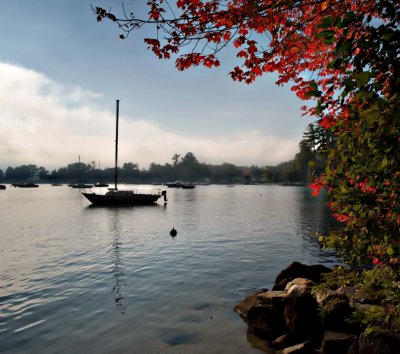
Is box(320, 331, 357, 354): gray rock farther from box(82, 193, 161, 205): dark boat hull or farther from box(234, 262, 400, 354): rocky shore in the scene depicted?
box(82, 193, 161, 205): dark boat hull

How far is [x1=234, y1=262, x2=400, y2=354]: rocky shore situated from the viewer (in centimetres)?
739

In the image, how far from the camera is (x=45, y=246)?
74.5ft

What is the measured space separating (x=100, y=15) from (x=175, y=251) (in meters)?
16.5

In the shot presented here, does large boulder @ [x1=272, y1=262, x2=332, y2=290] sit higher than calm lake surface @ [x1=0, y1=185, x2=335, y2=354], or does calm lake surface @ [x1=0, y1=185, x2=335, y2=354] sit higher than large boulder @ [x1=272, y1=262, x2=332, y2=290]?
large boulder @ [x1=272, y1=262, x2=332, y2=290]

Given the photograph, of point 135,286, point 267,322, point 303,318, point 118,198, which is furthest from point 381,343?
point 118,198

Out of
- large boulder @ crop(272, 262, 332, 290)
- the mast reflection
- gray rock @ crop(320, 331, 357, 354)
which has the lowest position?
the mast reflection

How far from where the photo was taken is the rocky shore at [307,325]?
739cm

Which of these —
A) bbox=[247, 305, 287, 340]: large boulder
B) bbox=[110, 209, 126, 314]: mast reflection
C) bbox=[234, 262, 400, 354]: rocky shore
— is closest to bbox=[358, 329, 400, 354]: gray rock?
bbox=[234, 262, 400, 354]: rocky shore

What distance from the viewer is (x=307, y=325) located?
27.9ft

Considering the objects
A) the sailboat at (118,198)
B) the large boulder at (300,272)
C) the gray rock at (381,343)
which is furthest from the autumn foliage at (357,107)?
the sailboat at (118,198)

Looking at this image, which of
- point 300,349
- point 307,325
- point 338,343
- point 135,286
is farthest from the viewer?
point 135,286

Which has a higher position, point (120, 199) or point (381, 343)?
point (381, 343)

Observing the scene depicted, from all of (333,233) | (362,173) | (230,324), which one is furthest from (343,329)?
(362,173)

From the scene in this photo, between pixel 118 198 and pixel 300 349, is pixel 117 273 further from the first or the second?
pixel 118 198
